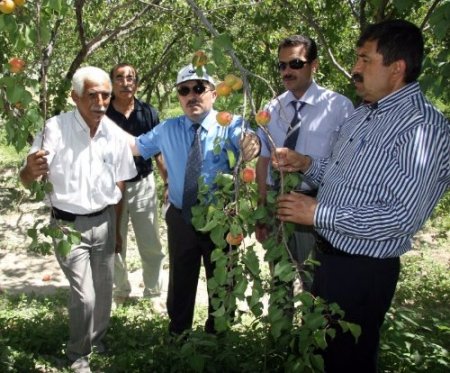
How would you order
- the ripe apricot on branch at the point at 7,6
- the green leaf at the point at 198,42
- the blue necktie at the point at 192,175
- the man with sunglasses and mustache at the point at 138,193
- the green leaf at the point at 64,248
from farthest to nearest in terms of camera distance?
the man with sunglasses and mustache at the point at 138,193 < the blue necktie at the point at 192,175 < the green leaf at the point at 64,248 < the green leaf at the point at 198,42 < the ripe apricot on branch at the point at 7,6

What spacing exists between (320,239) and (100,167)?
150 centimetres

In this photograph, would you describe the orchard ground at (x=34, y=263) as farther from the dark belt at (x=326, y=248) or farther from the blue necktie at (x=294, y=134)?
the dark belt at (x=326, y=248)

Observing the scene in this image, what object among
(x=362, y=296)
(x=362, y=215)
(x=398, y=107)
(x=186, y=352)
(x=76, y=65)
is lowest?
(x=186, y=352)

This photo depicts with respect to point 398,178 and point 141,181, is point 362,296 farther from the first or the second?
point 141,181

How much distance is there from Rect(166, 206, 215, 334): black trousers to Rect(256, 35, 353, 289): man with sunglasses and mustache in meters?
0.38

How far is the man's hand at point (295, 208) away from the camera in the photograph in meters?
2.03

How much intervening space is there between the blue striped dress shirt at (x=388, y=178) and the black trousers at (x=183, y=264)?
4.21ft

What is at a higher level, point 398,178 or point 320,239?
point 398,178

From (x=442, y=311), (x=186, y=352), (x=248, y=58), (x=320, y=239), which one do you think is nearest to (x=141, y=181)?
(x=186, y=352)

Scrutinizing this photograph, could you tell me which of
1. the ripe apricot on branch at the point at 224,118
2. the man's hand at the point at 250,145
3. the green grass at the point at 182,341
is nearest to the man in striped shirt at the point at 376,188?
the man's hand at the point at 250,145

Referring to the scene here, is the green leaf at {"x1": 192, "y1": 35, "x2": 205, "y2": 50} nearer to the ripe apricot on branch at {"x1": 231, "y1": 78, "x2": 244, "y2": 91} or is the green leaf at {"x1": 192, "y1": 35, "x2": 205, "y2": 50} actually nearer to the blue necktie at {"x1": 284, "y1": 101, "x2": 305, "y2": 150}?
the ripe apricot on branch at {"x1": 231, "y1": 78, "x2": 244, "y2": 91}

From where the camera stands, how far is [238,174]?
1862 mm

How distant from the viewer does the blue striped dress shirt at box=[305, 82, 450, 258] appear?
1.96 m

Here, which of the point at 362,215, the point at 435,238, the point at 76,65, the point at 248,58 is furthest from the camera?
the point at 248,58
